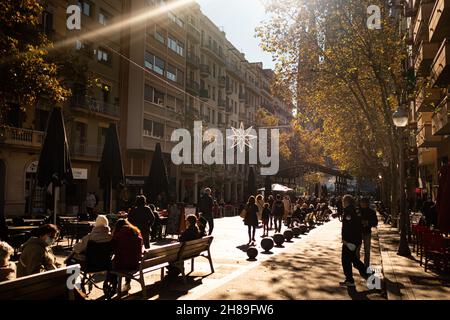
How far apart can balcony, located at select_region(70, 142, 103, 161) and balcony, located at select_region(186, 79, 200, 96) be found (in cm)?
1618

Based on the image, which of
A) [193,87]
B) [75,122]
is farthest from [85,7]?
[193,87]

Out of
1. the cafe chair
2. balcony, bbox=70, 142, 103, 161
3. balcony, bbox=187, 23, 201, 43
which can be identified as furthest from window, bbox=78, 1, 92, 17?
the cafe chair

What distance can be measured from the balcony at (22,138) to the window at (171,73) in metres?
17.0

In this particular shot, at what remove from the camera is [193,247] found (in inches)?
387

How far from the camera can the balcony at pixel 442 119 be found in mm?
16477

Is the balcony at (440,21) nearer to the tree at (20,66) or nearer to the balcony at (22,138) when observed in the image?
the tree at (20,66)

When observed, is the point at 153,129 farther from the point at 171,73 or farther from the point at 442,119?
the point at 442,119

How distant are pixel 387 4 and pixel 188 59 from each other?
1153 inches

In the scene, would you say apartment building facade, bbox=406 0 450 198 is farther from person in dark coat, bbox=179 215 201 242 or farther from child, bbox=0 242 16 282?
child, bbox=0 242 16 282

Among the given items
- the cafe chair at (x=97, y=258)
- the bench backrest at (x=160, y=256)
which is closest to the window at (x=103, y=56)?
the bench backrest at (x=160, y=256)

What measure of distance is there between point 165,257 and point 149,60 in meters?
32.4

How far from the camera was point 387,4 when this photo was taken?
20609 millimetres
